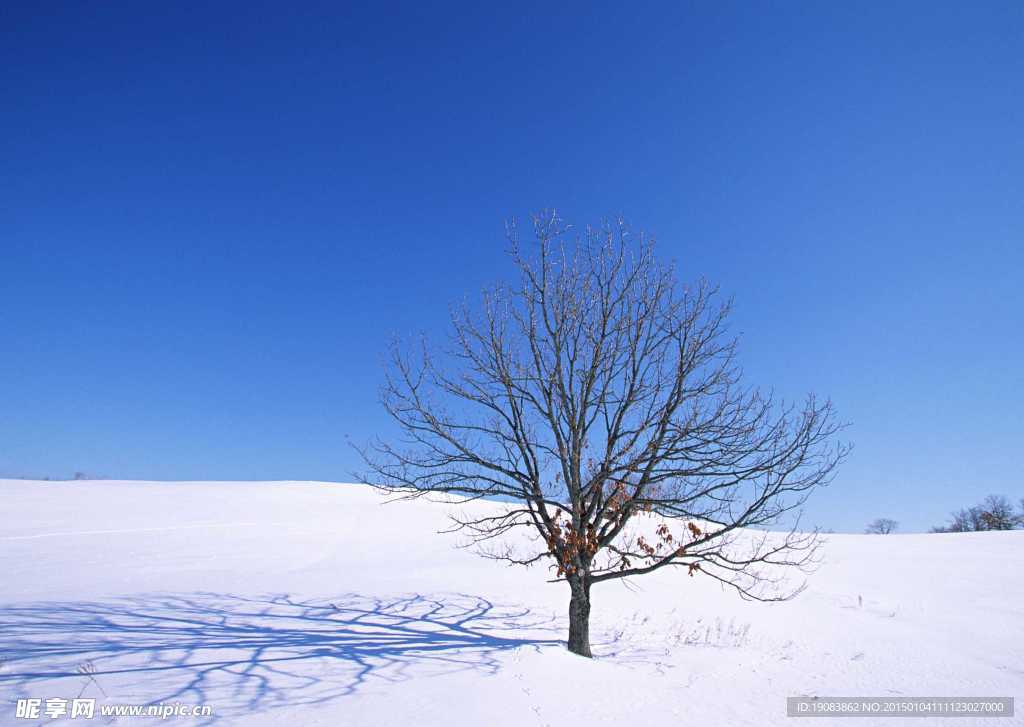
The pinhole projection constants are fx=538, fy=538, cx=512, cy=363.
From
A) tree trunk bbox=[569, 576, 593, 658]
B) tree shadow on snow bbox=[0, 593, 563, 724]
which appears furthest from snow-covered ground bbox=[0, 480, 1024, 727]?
tree trunk bbox=[569, 576, 593, 658]

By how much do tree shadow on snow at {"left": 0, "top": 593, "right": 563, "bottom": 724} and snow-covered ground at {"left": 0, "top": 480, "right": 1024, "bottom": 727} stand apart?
43 millimetres

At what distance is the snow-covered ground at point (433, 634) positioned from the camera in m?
6.07

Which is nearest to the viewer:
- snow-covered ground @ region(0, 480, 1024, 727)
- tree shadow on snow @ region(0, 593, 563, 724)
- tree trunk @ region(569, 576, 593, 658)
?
tree shadow on snow @ region(0, 593, 563, 724)

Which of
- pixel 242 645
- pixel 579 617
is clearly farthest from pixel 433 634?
pixel 242 645

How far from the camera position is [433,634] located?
29.8ft

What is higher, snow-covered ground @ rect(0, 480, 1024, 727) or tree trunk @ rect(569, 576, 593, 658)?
tree trunk @ rect(569, 576, 593, 658)

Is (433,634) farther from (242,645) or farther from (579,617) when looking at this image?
(242,645)

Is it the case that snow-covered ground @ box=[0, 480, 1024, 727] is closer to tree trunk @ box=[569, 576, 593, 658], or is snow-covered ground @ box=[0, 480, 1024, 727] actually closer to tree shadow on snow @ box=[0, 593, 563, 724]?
tree shadow on snow @ box=[0, 593, 563, 724]

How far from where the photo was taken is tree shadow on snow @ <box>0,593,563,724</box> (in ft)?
19.4

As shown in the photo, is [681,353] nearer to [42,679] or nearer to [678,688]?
[678,688]

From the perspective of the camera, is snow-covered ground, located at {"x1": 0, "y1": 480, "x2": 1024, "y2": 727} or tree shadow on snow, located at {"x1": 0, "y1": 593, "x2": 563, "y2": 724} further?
snow-covered ground, located at {"x1": 0, "y1": 480, "x2": 1024, "y2": 727}

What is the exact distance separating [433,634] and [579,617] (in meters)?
2.55

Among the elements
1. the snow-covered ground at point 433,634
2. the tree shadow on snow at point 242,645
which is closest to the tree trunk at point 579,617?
the snow-covered ground at point 433,634

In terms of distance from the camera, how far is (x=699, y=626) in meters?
11.5
